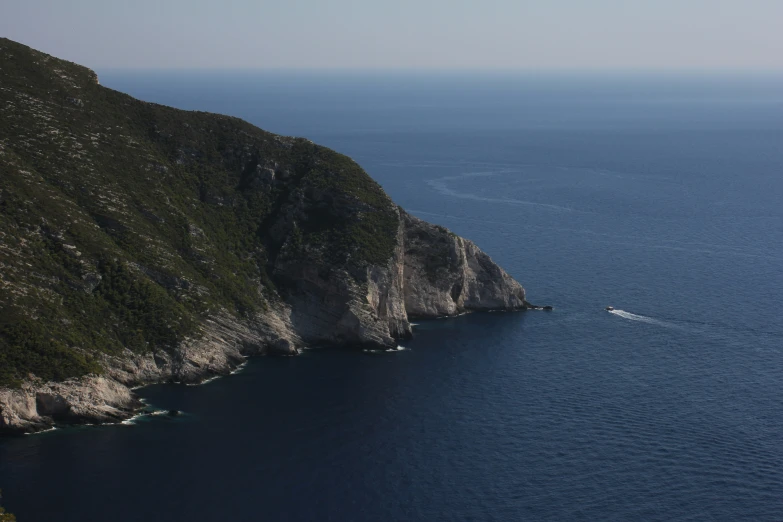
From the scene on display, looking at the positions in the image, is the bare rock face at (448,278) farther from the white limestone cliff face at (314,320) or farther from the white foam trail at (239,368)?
the white foam trail at (239,368)

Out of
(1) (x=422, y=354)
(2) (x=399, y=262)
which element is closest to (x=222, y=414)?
(1) (x=422, y=354)

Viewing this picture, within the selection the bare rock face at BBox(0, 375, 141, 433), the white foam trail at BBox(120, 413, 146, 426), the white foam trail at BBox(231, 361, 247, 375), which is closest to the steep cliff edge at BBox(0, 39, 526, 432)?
the bare rock face at BBox(0, 375, 141, 433)

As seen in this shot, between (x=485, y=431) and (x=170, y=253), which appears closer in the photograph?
(x=485, y=431)

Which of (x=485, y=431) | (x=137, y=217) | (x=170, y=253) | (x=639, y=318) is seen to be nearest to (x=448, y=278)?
(x=639, y=318)

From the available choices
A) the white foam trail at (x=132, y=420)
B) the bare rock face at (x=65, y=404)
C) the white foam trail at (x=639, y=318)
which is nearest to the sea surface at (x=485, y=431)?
the white foam trail at (x=639, y=318)

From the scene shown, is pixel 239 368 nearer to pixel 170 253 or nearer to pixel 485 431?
pixel 170 253

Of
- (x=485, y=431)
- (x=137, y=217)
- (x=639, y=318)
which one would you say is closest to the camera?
(x=485, y=431)

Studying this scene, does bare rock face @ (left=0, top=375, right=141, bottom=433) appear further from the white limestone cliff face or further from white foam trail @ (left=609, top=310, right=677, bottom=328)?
white foam trail @ (left=609, top=310, right=677, bottom=328)
